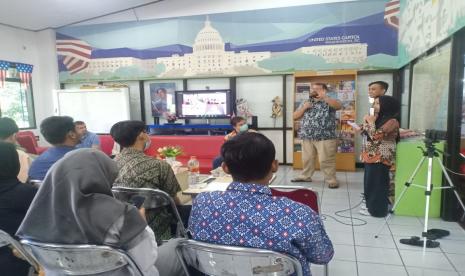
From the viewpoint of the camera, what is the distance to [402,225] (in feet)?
10.8

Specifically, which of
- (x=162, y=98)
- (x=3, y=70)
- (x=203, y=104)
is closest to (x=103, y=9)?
(x=162, y=98)

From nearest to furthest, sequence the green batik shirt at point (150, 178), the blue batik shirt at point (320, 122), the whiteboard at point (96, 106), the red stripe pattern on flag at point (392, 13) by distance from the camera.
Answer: the green batik shirt at point (150, 178) < the blue batik shirt at point (320, 122) < the red stripe pattern on flag at point (392, 13) < the whiteboard at point (96, 106)

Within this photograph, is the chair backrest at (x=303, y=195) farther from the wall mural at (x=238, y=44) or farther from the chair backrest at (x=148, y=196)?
the wall mural at (x=238, y=44)

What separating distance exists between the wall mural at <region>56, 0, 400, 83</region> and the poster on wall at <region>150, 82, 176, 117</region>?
0.22 m

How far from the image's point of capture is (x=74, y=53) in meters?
7.48

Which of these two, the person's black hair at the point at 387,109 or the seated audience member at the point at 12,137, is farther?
the person's black hair at the point at 387,109

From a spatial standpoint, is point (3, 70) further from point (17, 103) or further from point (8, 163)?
point (8, 163)

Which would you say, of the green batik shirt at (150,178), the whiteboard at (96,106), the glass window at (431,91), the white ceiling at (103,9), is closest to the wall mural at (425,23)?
the glass window at (431,91)

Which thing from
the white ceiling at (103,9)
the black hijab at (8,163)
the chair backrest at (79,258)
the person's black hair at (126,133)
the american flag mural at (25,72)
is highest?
the white ceiling at (103,9)

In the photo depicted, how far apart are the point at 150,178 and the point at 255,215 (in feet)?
3.64

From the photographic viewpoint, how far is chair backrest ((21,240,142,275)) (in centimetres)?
121

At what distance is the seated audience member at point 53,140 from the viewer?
252 cm

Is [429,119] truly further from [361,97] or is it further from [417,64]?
[361,97]

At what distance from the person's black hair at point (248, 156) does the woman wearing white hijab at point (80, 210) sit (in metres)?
0.45
